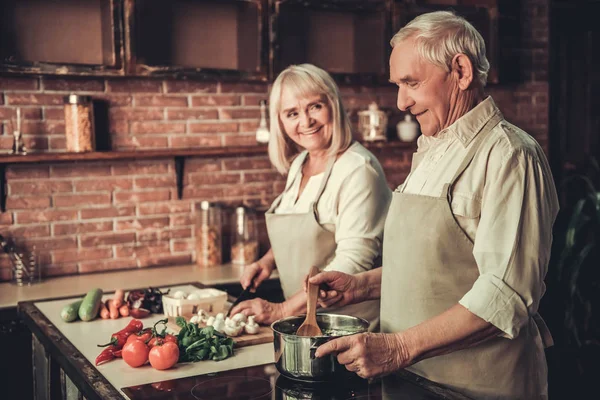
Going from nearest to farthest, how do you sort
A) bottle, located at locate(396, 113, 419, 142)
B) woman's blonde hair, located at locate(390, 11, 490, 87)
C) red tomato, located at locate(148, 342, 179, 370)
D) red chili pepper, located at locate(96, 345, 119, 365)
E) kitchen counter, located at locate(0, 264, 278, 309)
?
woman's blonde hair, located at locate(390, 11, 490, 87) → red tomato, located at locate(148, 342, 179, 370) → red chili pepper, located at locate(96, 345, 119, 365) → kitchen counter, located at locate(0, 264, 278, 309) → bottle, located at locate(396, 113, 419, 142)

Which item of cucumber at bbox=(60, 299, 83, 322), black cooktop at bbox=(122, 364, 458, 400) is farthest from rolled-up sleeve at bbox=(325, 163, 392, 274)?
cucumber at bbox=(60, 299, 83, 322)

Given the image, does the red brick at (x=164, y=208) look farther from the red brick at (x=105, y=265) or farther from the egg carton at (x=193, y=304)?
the egg carton at (x=193, y=304)

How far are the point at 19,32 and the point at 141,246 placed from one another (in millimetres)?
1217

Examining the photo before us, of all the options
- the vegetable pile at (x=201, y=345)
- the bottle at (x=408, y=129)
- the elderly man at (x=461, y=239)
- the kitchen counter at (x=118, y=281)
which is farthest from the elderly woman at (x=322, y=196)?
the bottle at (x=408, y=129)

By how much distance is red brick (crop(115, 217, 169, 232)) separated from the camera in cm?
378

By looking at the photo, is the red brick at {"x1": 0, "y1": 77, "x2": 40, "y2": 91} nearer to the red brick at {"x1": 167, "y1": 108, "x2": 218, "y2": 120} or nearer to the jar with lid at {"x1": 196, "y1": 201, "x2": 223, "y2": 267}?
the red brick at {"x1": 167, "y1": 108, "x2": 218, "y2": 120}

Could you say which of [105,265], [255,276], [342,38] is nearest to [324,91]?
[255,276]

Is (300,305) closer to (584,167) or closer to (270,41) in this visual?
(270,41)

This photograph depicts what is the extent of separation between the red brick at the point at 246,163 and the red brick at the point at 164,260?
1.78 ft

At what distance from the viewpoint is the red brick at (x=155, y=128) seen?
376cm

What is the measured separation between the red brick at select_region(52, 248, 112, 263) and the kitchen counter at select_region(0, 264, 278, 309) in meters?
0.09

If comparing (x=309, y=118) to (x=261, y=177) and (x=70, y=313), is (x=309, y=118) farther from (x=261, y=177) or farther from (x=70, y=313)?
(x=261, y=177)

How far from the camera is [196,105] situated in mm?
3896

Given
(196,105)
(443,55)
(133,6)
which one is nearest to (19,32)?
(133,6)
